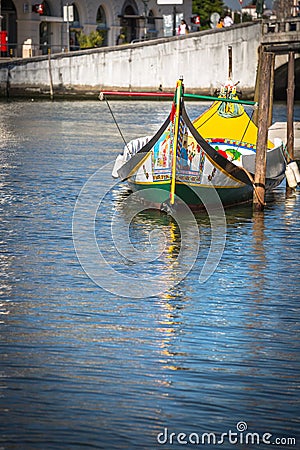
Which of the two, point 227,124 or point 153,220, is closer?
point 153,220

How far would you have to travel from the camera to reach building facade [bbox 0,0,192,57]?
6294cm

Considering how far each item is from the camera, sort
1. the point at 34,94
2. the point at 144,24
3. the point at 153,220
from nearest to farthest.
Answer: the point at 153,220 < the point at 34,94 < the point at 144,24

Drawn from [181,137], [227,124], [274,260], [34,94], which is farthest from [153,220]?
[34,94]

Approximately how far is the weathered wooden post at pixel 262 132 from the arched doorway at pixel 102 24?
54620mm

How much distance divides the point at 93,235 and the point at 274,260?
9.51 ft

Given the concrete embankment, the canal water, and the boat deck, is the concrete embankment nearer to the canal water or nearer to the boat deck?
the boat deck

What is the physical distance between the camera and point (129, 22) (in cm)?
7794

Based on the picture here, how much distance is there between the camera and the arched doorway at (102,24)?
72375 millimetres

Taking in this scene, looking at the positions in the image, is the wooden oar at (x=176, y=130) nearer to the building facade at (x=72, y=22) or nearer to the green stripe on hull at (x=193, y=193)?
the green stripe on hull at (x=193, y=193)

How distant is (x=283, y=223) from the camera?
1720cm

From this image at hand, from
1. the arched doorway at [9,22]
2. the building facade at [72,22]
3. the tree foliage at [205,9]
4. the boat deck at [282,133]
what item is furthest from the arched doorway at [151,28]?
the boat deck at [282,133]

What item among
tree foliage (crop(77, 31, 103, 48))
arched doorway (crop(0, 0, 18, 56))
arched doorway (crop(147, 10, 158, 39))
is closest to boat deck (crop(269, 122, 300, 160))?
arched doorway (crop(0, 0, 18, 56))

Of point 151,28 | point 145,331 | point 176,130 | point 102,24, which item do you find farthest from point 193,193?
point 151,28

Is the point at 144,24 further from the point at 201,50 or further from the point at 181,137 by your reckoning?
the point at 181,137
